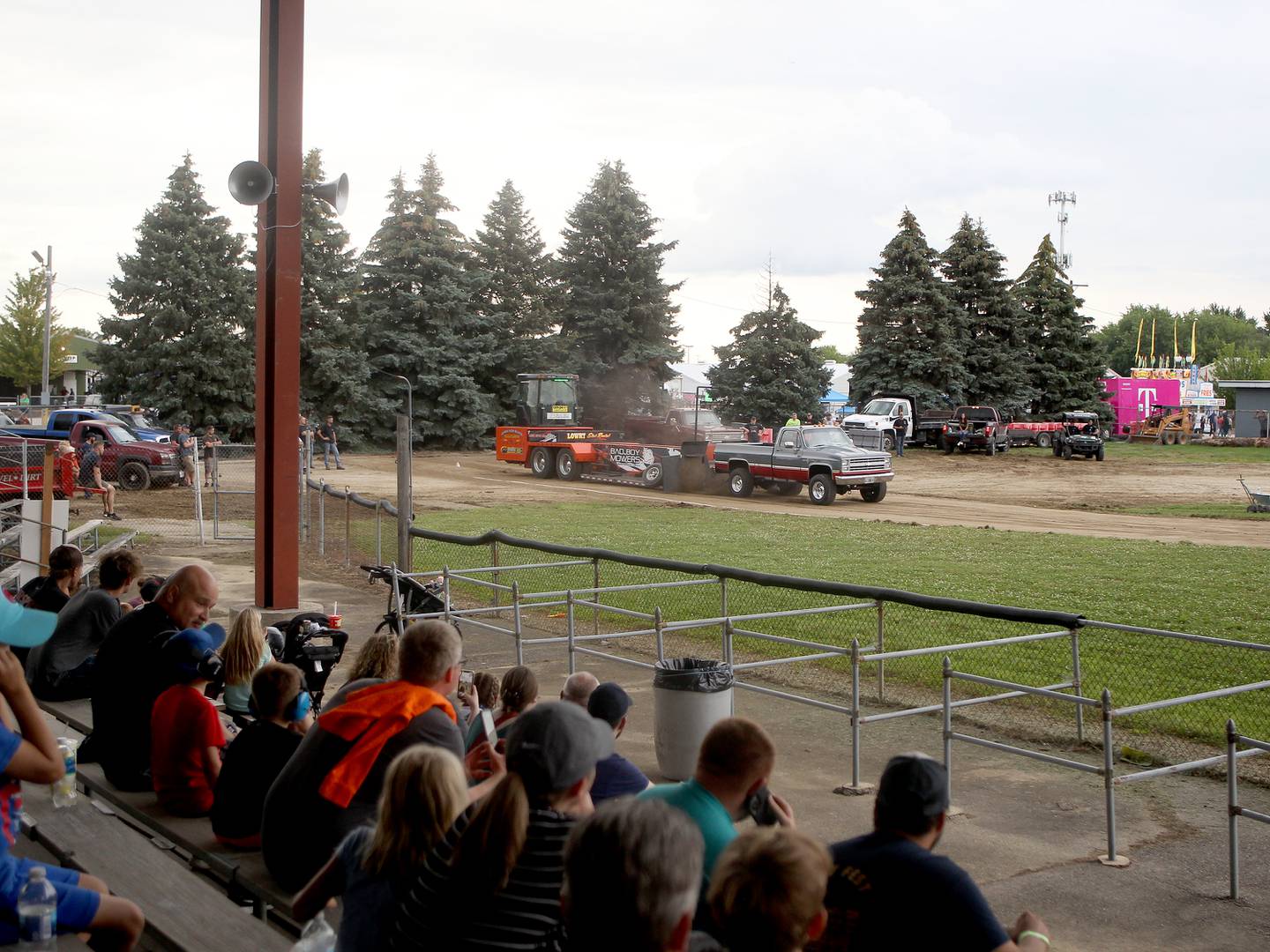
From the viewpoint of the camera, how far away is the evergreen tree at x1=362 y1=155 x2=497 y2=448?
5856 cm

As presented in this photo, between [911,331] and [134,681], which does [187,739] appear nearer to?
[134,681]

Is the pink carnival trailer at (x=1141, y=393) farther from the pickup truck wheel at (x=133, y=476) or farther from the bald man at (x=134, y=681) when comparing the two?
the bald man at (x=134, y=681)

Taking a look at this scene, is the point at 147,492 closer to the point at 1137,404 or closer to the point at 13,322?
the point at 13,322

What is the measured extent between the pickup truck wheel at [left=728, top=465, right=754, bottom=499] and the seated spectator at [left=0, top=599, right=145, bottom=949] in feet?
105

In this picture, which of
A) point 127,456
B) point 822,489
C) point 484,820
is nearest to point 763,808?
point 484,820

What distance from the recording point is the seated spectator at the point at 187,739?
17.2ft

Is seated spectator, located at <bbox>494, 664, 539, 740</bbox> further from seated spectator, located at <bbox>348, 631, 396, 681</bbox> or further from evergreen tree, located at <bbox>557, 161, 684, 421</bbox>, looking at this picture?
evergreen tree, located at <bbox>557, 161, 684, 421</bbox>

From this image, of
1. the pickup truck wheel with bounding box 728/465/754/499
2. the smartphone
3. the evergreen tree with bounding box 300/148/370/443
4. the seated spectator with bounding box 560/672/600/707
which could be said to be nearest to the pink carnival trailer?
the evergreen tree with bounding box 300/148/370/443

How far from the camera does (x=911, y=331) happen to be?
64062 millimetres

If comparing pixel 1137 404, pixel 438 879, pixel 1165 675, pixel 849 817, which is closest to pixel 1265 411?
pixel 1137 404

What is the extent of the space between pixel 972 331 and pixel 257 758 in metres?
66.3

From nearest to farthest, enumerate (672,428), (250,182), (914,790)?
(914,790) → (250,182) → (672,428)

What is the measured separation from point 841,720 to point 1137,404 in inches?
3139

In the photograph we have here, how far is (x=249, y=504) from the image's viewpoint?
30.7 metres
